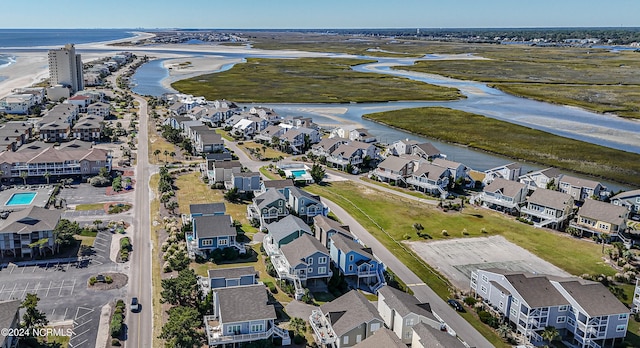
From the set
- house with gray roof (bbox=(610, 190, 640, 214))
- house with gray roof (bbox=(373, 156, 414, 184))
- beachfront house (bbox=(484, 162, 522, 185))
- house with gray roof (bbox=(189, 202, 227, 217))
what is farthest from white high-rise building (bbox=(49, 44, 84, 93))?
house with gray roof (bbox=(610, 190, 640, 214))

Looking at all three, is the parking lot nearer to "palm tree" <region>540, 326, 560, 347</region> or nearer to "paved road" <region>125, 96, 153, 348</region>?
"paved road" <region>125, 96, 153, 348</region>

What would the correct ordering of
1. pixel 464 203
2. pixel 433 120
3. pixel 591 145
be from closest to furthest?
pixel 464 203, pixel 591 145, pixel 433 120

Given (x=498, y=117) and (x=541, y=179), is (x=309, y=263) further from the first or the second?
(x=498, y=117)

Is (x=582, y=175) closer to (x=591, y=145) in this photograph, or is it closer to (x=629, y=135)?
(x=591, y=145)

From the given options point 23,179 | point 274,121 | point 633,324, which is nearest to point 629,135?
point 274,121

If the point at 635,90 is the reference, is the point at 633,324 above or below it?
below

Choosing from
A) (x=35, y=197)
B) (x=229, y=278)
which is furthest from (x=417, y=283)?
(x=35, y=197)
